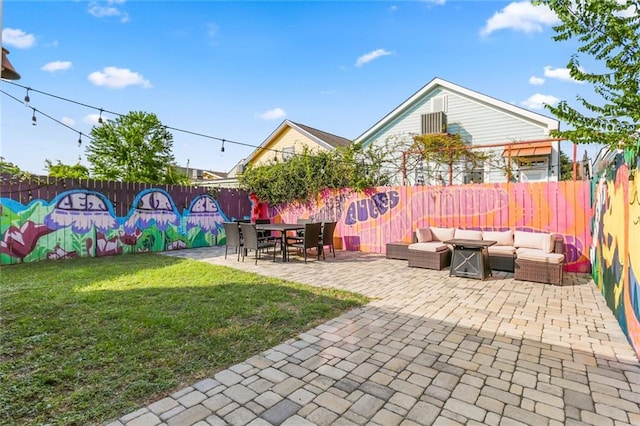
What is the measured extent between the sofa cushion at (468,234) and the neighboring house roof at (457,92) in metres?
7.86

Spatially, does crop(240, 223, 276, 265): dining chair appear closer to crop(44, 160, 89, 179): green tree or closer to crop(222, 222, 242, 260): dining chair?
crop(222, 222, 242, 260): dining chair

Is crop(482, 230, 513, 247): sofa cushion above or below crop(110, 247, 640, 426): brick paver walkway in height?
above

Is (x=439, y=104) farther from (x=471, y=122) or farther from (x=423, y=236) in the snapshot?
(x=423, y=236)

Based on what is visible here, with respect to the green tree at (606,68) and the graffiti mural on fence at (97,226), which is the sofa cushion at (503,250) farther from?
the graffiti mural on fence at (97,226)

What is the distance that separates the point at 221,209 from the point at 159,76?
4.67 metres

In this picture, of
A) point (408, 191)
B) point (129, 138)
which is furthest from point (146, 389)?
point (129, 138)

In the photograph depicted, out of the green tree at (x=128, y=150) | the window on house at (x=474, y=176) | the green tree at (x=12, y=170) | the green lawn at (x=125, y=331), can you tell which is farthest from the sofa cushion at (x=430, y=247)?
the green tree at (x=128, y=150)

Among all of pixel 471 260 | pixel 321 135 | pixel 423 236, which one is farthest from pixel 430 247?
pixel 321 135

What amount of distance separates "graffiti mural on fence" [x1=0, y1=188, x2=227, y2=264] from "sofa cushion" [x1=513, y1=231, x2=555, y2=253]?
9242 millimetres

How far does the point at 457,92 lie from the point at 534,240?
9.57 m

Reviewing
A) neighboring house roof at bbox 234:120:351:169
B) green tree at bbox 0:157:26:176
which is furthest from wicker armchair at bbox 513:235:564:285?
neighboring house roof at bbox 234:120:351:169

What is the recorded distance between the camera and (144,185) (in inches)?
372

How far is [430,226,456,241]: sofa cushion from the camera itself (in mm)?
7656

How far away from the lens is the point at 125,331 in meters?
3.41
